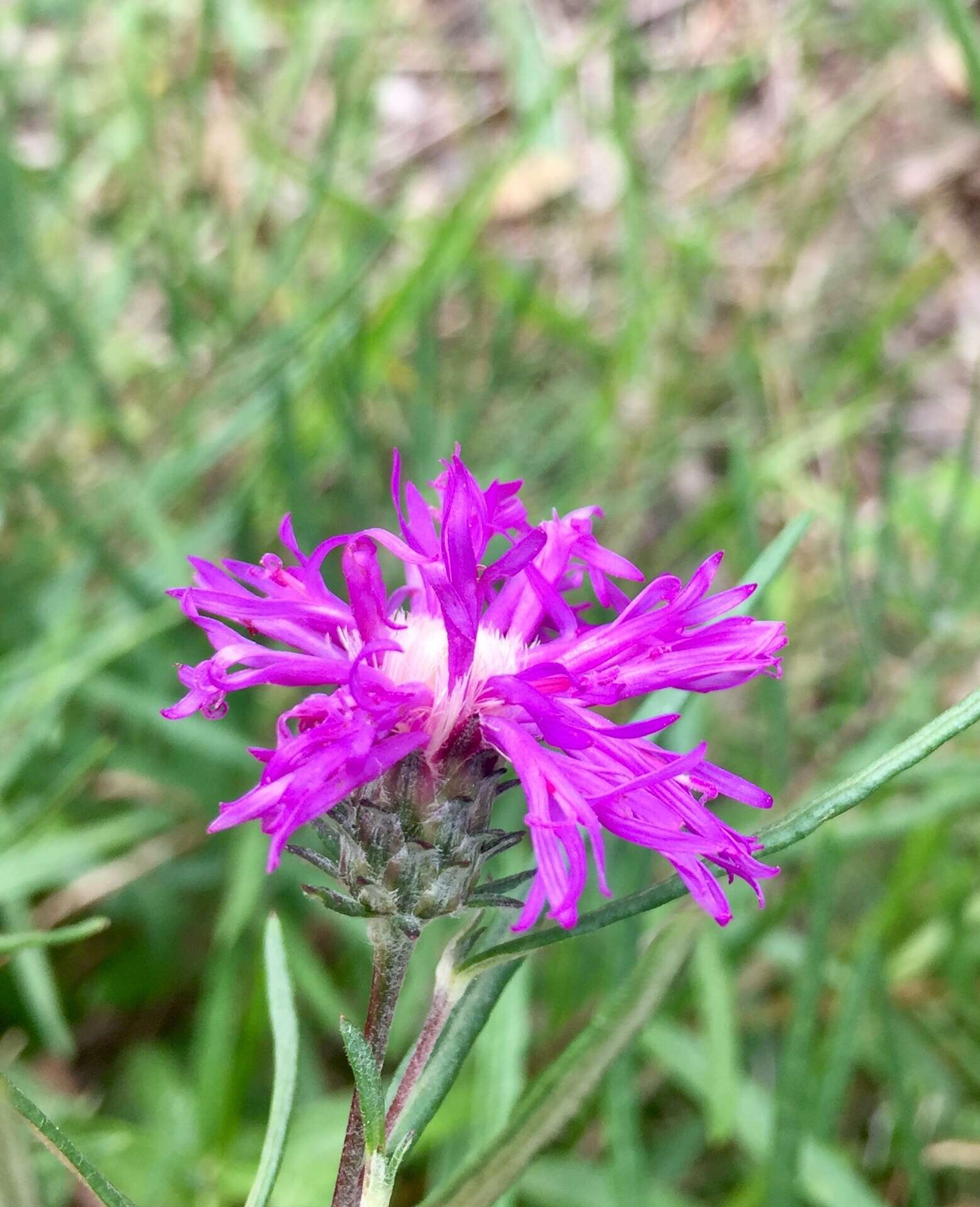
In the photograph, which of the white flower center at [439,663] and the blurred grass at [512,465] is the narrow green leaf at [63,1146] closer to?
the white flower center at [439,663]

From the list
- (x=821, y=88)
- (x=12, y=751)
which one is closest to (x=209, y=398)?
(x=12, y=751)

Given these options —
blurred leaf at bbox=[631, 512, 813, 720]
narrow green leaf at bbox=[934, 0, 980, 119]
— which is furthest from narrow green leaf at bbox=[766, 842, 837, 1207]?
narrow green leaf at bbox=[934, 0, 980, 119]

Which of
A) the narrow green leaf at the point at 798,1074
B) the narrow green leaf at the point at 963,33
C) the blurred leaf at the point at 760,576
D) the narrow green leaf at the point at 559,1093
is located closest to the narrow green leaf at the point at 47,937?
the narrow green leaf at the point at 559,1093

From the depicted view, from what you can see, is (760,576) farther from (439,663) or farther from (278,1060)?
(278,1060)

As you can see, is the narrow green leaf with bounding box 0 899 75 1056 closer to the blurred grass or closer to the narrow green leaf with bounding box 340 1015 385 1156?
the blurred grass

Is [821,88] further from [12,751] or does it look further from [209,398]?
[12,751]

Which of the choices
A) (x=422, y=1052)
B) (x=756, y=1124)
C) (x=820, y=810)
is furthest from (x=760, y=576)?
(x=756, y=1124)
